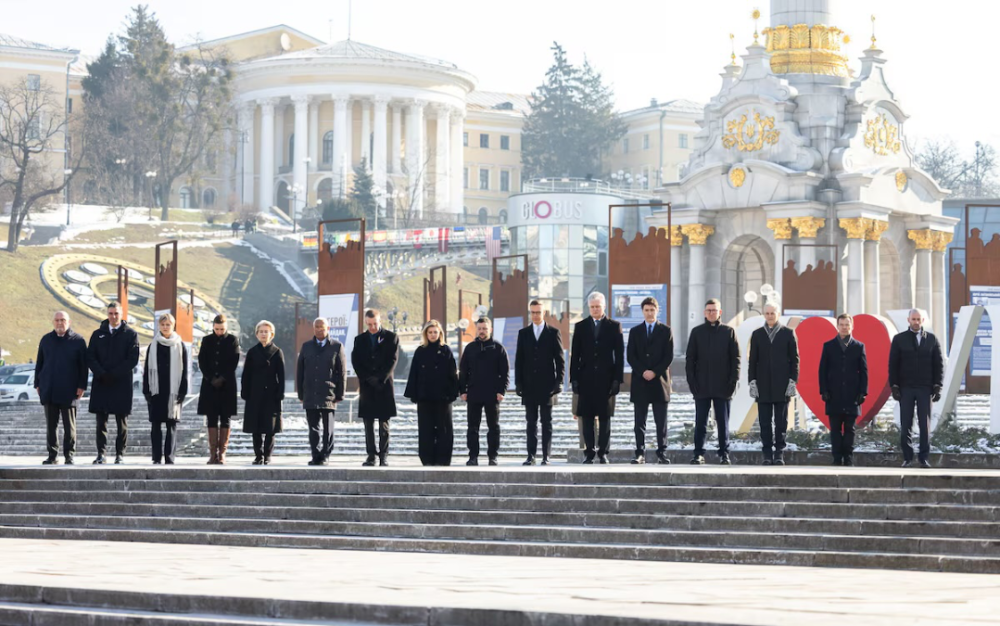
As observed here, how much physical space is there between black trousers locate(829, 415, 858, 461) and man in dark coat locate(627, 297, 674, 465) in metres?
1.72

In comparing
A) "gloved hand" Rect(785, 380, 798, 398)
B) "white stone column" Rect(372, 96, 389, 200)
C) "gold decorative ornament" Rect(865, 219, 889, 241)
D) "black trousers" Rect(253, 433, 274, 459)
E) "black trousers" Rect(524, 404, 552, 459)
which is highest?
"white stone column" Rect(372, 96, 389, 200)

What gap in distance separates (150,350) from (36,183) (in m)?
58.0

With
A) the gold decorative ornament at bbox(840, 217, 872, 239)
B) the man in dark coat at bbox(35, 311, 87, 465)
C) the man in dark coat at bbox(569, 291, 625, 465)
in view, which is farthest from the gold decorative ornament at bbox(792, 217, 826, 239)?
the man in dark coat at bbox(35, 311, 87, 465)

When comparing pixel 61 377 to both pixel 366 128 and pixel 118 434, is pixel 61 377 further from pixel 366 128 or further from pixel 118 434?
pixel 366 128

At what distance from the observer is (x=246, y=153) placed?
4131 inches

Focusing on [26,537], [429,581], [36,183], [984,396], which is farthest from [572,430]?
[36,183]

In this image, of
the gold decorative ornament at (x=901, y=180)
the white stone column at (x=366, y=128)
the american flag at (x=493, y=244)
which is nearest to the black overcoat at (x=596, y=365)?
the gold decorative ornament at (x=901, y=180)

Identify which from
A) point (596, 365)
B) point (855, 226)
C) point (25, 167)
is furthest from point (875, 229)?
point (25, 167)

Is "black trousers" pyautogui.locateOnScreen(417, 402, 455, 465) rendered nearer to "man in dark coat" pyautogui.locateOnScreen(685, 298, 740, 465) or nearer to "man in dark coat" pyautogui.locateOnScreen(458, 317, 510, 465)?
"man in dark coat" pyautogui.locateOnScreen(458, 317, 510, 465)

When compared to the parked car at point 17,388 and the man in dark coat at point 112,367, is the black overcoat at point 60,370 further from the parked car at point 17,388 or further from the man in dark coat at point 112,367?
the parked car at point 17,388

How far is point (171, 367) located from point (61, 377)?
1144mm

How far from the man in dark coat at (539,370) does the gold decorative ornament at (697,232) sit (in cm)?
1905

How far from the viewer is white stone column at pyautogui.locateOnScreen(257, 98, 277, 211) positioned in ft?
337

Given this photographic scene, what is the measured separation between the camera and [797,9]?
112 ft
